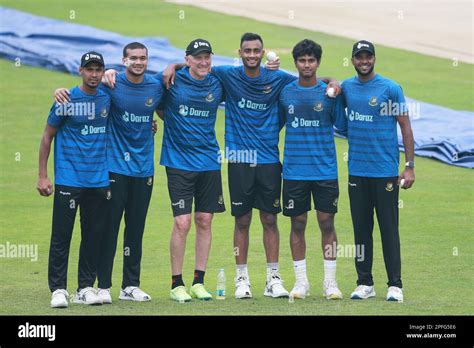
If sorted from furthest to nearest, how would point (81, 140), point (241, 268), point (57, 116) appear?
point (241, 268) < point (81, 140) < point (57, 116)

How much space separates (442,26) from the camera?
115ft

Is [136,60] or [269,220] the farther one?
[269,220]

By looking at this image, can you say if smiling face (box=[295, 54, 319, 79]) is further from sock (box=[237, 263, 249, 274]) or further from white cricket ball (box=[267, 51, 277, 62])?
sock (box=[237, 263, 249, 274])

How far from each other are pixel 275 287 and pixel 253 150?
59.1 inches

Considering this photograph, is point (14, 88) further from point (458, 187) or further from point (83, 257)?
point (83, 257)

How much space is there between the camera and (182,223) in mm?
13797

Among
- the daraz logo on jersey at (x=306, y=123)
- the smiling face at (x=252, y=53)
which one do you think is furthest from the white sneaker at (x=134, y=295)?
the smiling face at (x=252, y=53)

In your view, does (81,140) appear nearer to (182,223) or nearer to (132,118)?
(132,118)

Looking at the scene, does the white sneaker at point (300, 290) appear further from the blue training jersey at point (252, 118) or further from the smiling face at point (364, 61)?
the smiling face at point (364, 61)

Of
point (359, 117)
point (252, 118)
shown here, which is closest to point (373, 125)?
point (359, 117)
